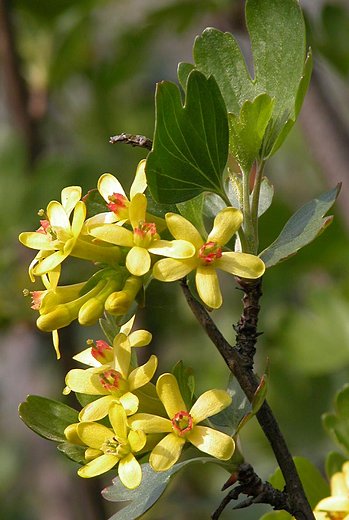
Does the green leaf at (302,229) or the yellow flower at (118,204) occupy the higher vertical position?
the yellow flower at (118,204)

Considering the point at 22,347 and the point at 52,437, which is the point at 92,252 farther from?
the point at 22,347

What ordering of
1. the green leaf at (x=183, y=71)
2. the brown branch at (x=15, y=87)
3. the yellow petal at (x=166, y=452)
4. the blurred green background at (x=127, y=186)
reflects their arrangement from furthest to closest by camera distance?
the brown branch at (x=15, y=87) → the blurred green background at (x=127, y=186) → the green leaf at (x=183, y=71) → the yellow petal at (x=166, y=452)

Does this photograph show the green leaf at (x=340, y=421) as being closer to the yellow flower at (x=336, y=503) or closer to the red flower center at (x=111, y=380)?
the yellow flower at (x=336, y=503)

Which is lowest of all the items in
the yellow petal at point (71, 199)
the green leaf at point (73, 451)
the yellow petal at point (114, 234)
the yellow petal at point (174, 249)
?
the green leaf at point (73, 451)

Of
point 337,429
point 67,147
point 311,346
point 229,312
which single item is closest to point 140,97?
point 67,147

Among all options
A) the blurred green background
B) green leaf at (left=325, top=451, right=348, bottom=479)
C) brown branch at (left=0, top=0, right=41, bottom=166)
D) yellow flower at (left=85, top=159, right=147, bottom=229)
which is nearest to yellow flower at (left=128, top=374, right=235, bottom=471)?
yellow flower at (left=85, top=159, right=147, bottom=229)

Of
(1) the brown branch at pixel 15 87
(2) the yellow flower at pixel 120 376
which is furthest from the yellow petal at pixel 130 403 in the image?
(1) the brown branch at pixel 15 87
